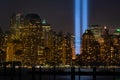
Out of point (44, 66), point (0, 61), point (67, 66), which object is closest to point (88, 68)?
point (67, 66)

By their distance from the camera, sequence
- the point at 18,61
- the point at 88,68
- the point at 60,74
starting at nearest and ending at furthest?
1. the point at 60,74
2. the point at 18,61
3. the point at 88,68

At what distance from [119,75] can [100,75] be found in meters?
12.9

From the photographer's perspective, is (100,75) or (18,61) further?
(18,61)

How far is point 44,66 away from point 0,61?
54.1ft

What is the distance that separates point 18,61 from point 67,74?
2712 centimetres

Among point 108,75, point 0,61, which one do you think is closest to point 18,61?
point 0,61

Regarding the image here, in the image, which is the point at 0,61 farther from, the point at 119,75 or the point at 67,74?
the point at 119,75

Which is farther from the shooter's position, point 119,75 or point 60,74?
point 60,74

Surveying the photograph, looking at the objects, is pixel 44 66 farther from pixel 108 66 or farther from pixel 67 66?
pixel 108 66

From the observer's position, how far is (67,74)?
141875 mm

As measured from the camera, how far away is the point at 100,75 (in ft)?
439

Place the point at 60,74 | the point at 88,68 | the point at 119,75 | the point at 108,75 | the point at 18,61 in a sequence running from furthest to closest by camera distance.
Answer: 1. the point at 88,68
2. the point at 18,61
3. the point at 60,74
4. the point at 108,75
5. the point at 119,75

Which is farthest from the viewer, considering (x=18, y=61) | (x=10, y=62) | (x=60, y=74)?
(x=18, y=61)

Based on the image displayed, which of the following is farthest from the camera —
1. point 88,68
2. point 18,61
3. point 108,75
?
point 88,68
